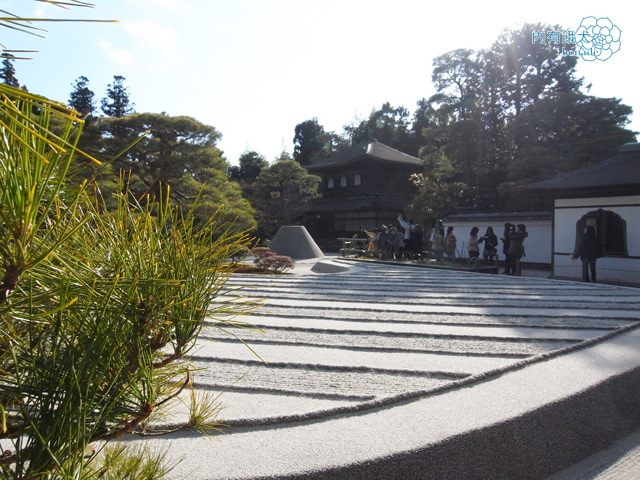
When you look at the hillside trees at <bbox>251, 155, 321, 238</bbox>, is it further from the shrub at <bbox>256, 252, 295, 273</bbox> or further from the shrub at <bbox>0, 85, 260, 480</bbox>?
the shrub at <bbox>0, 85, 260, 480</bbox>

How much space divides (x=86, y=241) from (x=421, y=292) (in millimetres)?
6500

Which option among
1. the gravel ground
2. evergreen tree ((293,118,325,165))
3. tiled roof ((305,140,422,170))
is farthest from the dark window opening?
evergreen tree ((293,118,325,165))

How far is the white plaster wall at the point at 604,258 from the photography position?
11.1 m

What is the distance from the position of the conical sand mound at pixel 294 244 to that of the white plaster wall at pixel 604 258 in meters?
6.72

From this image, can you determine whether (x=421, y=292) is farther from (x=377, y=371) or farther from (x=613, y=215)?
(x=613, y=215)

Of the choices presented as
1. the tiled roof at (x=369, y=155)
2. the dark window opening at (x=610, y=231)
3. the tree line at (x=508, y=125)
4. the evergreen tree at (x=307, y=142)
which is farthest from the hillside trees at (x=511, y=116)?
the evergreen tree at (x=307, y=142)

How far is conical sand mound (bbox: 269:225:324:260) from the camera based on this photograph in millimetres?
14820

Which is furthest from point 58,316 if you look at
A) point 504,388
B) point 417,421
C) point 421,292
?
point 421,292

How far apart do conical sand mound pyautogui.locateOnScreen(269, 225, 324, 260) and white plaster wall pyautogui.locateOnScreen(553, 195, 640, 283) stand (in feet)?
22.1

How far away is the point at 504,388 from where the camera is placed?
2.78 metres

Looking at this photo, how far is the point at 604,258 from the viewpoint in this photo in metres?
11.7

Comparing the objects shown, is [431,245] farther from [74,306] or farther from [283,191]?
[74,306]

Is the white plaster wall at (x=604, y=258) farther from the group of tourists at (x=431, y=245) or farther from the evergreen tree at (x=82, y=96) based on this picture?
the evergreen tree at (x=82, y=96)

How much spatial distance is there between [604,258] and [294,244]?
805 centimetres
